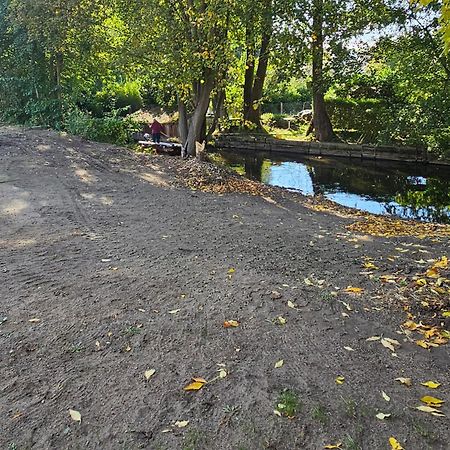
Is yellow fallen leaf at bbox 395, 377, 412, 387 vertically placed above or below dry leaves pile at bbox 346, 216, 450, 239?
above

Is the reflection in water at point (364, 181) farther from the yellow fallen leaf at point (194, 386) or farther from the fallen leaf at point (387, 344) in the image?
the yellow fallen leaf at point (194, 386)

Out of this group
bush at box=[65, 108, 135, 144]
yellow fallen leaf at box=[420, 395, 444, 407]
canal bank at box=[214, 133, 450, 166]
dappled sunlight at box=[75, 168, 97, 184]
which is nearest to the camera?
→ yellow fallen leaf at box=[420, 395, 444, 407]

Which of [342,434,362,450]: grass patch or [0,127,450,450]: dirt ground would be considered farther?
[0,127,450,450]: dirt ground

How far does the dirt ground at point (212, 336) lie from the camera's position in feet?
9.95

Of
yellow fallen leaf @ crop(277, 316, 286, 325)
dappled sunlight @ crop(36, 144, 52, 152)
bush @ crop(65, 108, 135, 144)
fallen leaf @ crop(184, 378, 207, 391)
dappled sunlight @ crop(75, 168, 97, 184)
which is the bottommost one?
fallen leaf @ crop(184, 378, 207, 391)

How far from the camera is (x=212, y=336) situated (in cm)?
413

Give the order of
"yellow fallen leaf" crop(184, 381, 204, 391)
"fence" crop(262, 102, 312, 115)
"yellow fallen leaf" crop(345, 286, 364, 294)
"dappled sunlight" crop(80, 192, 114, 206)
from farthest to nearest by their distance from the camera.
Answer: "fence" crop(262, 102, 312, 115) < "dappled sunlight" crop(80, 192, 114, 206) < "yellow fallen leaf" crop(345, 286, 364, 294) < "yellow fallen leaf" crop(184, 381, 204, 391)

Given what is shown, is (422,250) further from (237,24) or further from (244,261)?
(237,24)

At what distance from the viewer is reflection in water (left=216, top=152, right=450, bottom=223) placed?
13.8m

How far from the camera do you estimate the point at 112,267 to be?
5.68 metres

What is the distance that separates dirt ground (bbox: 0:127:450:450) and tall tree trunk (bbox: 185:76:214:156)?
26.7 ft

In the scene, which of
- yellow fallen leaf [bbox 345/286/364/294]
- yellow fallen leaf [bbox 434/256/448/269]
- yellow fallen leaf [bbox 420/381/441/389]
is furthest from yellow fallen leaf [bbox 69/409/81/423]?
yellow fallen leaf [bbox 434/256/448/269]

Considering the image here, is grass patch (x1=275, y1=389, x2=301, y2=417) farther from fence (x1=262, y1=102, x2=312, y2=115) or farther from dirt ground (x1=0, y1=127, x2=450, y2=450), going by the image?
fence (x1=262, y1=102, x2=312, y2=115)

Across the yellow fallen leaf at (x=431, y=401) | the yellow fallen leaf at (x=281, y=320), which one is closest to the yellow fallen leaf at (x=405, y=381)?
the yellow fallen leaf at (x=431, y=401)
